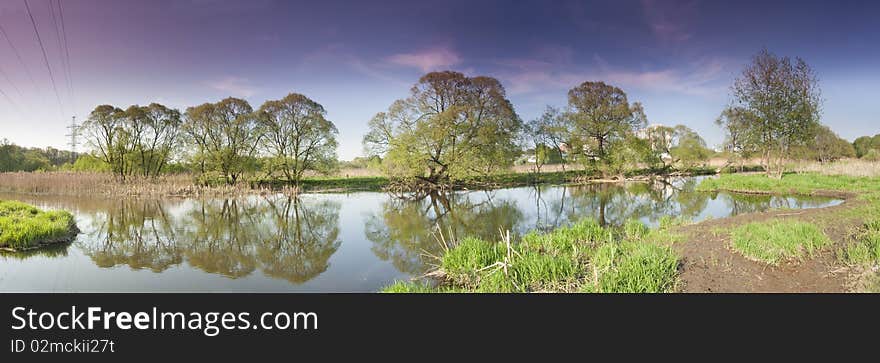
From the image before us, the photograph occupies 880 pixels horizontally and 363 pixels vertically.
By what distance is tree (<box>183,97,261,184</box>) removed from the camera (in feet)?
97.1

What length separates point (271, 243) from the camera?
942 centimetres

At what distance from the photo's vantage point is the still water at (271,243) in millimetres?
6352

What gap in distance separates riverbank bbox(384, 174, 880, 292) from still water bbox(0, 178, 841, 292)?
4.76 ft

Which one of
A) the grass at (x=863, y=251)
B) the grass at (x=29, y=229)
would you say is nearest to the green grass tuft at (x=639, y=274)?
the grass at (x=863, y=251)

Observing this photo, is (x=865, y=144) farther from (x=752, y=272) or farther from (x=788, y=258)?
(x=752, y=272)

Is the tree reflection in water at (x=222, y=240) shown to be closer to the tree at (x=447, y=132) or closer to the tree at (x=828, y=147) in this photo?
the tree at (x=447, y=132)

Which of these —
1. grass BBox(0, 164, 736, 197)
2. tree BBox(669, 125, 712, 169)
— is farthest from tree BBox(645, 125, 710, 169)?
grass BBox(0, 164, 736, 197)

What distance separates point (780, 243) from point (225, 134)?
33.0 metres

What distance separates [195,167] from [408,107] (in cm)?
1667

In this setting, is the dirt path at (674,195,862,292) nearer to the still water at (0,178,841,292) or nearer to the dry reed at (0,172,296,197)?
the still water at (0,178,841,292)

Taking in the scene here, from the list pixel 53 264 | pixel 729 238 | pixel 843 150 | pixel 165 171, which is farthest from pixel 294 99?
pixel 843 150

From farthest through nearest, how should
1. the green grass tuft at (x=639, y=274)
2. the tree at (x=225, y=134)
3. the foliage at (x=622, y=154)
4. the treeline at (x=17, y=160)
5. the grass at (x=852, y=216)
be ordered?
the treeline at (x=17, y=160)
the foliage at (x=622, y=154)
the tree at (x=225, y=134)
the grass at (x=852, y=216)
the green grass tuft at (x=639, y=274)

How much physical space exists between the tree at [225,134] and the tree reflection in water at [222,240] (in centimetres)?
1407

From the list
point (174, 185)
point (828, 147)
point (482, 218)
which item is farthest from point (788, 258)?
point (828, 147)
